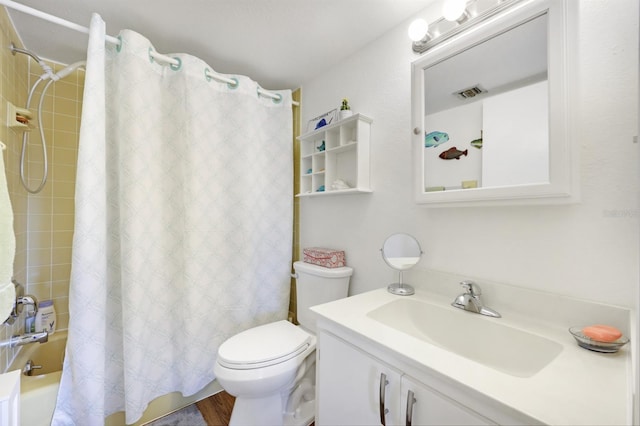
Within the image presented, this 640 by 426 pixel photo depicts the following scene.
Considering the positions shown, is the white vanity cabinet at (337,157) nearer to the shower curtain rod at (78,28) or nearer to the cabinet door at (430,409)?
A: the shower curtain rod at (78,28)

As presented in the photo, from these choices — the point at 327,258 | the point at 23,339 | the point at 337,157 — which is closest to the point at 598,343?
the point at 327,258

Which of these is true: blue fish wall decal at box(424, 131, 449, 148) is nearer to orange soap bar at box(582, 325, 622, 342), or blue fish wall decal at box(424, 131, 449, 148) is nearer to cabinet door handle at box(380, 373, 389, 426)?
orange soap bar at box(582, 325, 622, 342)

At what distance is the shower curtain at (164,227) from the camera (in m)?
1.25

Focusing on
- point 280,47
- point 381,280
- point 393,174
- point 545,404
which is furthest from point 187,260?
point 545,404

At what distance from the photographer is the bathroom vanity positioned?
56 centimetres

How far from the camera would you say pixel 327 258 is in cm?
160

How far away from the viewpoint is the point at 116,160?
55.9 inches

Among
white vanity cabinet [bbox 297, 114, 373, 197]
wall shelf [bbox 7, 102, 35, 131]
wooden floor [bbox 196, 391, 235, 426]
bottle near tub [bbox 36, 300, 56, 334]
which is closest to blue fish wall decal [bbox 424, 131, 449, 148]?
white vanity cabinet [bbox 297, 114, 373, 197]

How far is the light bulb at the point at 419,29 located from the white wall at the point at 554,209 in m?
0.16

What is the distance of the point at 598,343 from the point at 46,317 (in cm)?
262

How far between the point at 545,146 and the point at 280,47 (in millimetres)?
1458

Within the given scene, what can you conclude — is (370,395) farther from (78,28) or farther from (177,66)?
(78,28)

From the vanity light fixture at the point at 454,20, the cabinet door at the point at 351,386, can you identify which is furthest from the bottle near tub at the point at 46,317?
the vanity light fixture at the point at 454,20

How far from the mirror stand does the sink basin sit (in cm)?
6
